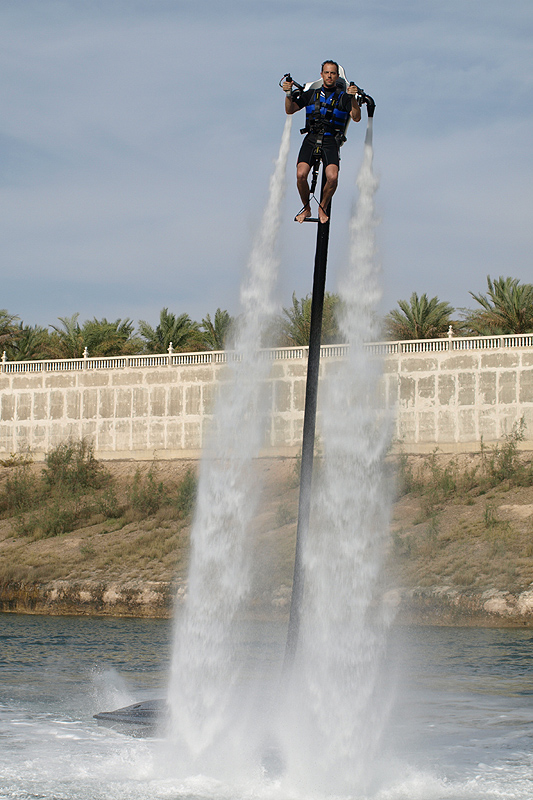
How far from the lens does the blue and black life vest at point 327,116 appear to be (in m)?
11.3

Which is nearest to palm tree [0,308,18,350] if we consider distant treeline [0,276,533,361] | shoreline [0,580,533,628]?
distant treeline [0,276,533,361]

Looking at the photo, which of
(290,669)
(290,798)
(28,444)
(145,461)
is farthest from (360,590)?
(28,444)

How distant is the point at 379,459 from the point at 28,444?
139 ft

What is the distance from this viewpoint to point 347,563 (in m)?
11.3

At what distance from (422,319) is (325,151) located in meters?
41.5

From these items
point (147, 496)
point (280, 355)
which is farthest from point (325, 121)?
point (147, 496)

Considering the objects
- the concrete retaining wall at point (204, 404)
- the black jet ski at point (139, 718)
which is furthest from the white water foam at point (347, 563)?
the concrete retaining wall at point (204, 404)

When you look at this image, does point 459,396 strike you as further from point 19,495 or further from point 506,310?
point 19,495

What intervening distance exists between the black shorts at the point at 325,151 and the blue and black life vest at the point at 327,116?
96 mm

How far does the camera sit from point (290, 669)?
11.3m

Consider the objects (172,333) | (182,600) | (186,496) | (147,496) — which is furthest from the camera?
(172,333)

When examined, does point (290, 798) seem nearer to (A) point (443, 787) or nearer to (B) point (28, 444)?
(A) point (443, 787)

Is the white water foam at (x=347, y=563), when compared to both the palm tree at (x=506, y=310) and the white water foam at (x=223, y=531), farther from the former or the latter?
the palm tree at (x=506, y=310)

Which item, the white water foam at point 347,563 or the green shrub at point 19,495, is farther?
the green shrub at point 19,495
